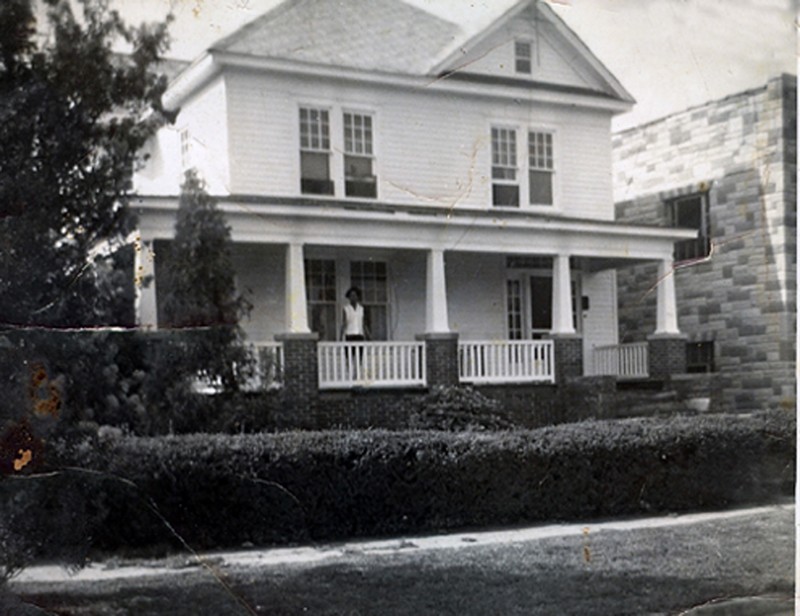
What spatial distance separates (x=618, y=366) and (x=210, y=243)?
89.4 inches

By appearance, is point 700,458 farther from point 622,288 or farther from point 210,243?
point 210,243

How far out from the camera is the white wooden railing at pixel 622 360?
480 centimetres

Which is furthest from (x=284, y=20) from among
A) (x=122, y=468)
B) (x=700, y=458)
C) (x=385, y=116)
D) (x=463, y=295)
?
(x=700, y=458)

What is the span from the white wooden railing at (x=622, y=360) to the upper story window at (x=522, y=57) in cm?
151

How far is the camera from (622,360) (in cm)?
491

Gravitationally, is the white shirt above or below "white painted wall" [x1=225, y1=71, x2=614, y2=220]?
below

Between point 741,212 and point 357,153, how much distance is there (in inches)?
97.4

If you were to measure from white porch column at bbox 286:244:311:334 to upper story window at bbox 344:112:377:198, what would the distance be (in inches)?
16.0

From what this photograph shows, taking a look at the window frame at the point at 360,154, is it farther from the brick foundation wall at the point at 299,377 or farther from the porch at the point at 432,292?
the brick foundation wall at the point at 299,377

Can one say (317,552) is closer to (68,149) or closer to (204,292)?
(204,292)

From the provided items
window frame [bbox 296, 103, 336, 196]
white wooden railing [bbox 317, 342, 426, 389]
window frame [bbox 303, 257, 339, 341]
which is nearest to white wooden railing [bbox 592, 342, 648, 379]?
white wooden railing [bbox 317, 342, 426, 389]

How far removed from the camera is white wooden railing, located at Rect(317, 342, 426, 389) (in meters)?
4.25

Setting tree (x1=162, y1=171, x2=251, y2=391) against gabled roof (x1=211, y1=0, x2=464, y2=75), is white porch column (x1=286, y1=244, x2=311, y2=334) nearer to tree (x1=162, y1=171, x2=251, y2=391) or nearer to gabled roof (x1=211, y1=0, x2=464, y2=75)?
tree (x1=162, y1=171, x2=251, y2=391)

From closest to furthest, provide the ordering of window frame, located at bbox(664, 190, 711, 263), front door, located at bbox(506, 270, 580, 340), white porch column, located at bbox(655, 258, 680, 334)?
front door, located at bbox(506, 270, 580, 340), white porch column, located at bbox(655, 258, 680, 334), window frame, located at bbox(664, 190, 711, 263)
